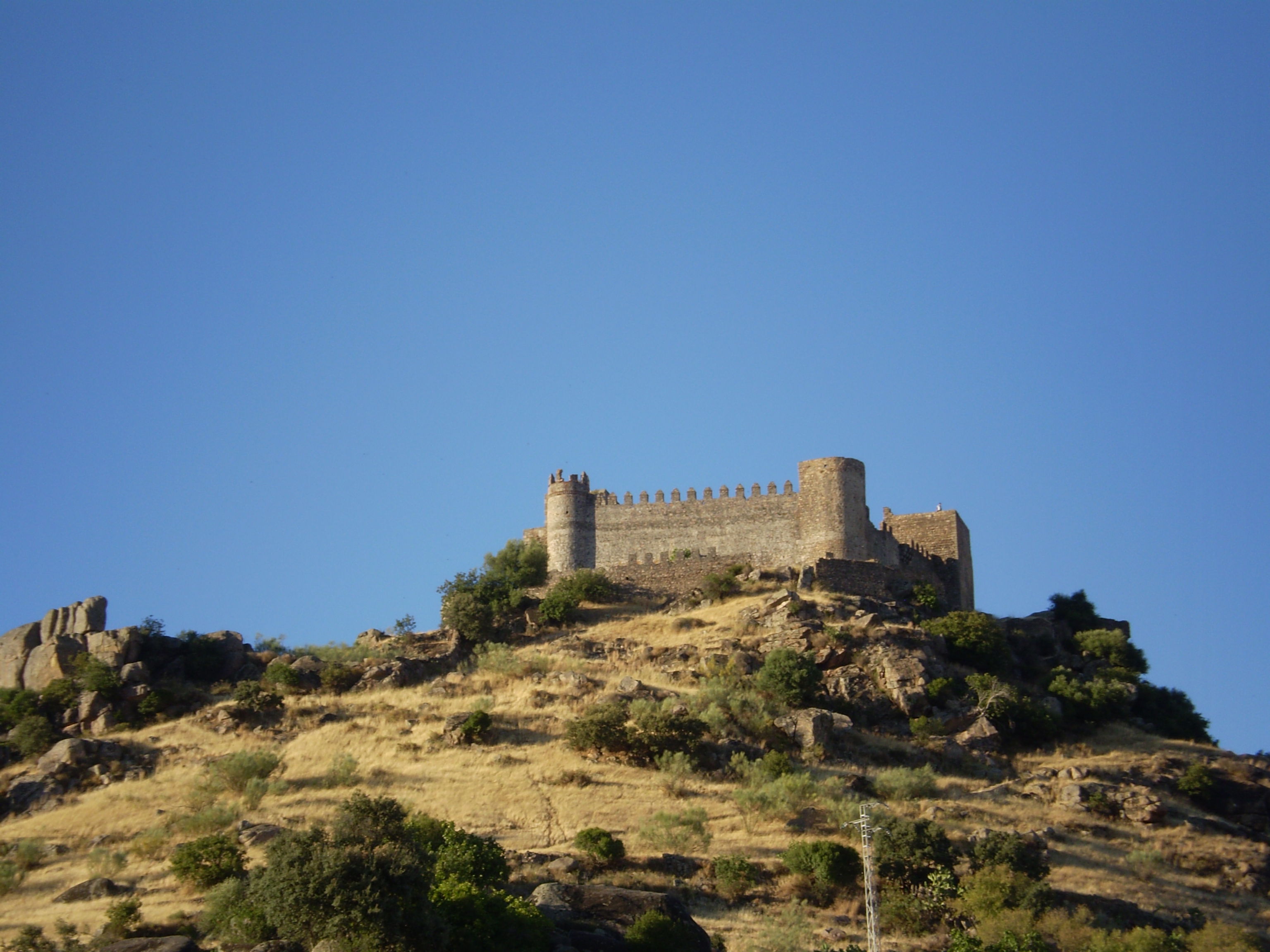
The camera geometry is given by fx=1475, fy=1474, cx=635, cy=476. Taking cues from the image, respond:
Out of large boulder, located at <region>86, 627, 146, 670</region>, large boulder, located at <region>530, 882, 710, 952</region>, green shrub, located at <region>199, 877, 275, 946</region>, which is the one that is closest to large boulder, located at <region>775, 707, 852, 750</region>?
large boulder, located at <region>530, 882, 710, 952</region>

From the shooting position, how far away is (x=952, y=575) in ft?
186

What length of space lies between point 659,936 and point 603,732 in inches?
513

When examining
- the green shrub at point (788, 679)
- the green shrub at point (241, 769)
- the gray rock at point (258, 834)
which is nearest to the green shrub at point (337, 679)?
the green shrub at point (241, 769)

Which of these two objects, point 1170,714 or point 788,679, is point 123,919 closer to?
point 788,679

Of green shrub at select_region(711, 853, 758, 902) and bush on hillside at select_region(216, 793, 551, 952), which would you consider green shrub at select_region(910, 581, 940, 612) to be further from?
bush on hillside at select_region(216, 793, 551, 952)

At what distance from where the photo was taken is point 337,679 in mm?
46875

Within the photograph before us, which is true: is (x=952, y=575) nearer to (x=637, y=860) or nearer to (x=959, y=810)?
(x=959, y=810)

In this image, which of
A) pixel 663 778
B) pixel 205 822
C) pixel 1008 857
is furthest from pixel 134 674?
pixel 1008 857

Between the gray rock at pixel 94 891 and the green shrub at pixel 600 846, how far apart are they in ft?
31.6

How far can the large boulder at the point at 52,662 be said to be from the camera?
47.2 m

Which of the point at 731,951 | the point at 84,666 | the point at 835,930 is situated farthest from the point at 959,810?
the point at 84,666

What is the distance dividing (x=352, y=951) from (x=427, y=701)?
20872 mm

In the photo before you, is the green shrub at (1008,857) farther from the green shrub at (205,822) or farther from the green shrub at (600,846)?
the green shrub at (205,822)

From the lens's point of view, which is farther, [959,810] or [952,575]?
[952,575]
